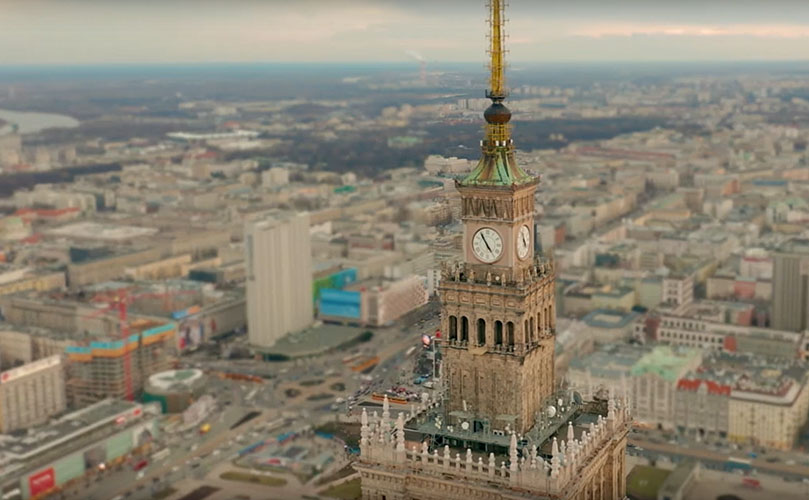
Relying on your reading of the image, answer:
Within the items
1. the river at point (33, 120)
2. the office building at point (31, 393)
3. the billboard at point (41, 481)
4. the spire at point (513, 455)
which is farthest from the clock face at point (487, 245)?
the river at point (33, 120)

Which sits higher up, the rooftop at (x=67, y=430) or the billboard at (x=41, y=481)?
the rooftop at (x=67, y=430)

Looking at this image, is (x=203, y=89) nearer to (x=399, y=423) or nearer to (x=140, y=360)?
(x=140, y=360)

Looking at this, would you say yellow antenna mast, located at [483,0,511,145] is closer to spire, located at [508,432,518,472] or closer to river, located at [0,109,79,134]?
spire, located at [508,432,518,472]

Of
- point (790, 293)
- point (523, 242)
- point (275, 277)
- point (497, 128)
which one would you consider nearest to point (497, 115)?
point (497, 128)

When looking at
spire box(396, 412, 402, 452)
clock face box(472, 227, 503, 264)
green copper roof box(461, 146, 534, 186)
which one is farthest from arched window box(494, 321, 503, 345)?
green copper roof box(461, 146, 534, 186)

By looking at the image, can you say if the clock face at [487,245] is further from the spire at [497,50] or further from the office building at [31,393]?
the office building at [31,393]

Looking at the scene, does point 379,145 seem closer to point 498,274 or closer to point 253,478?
point 253,478
